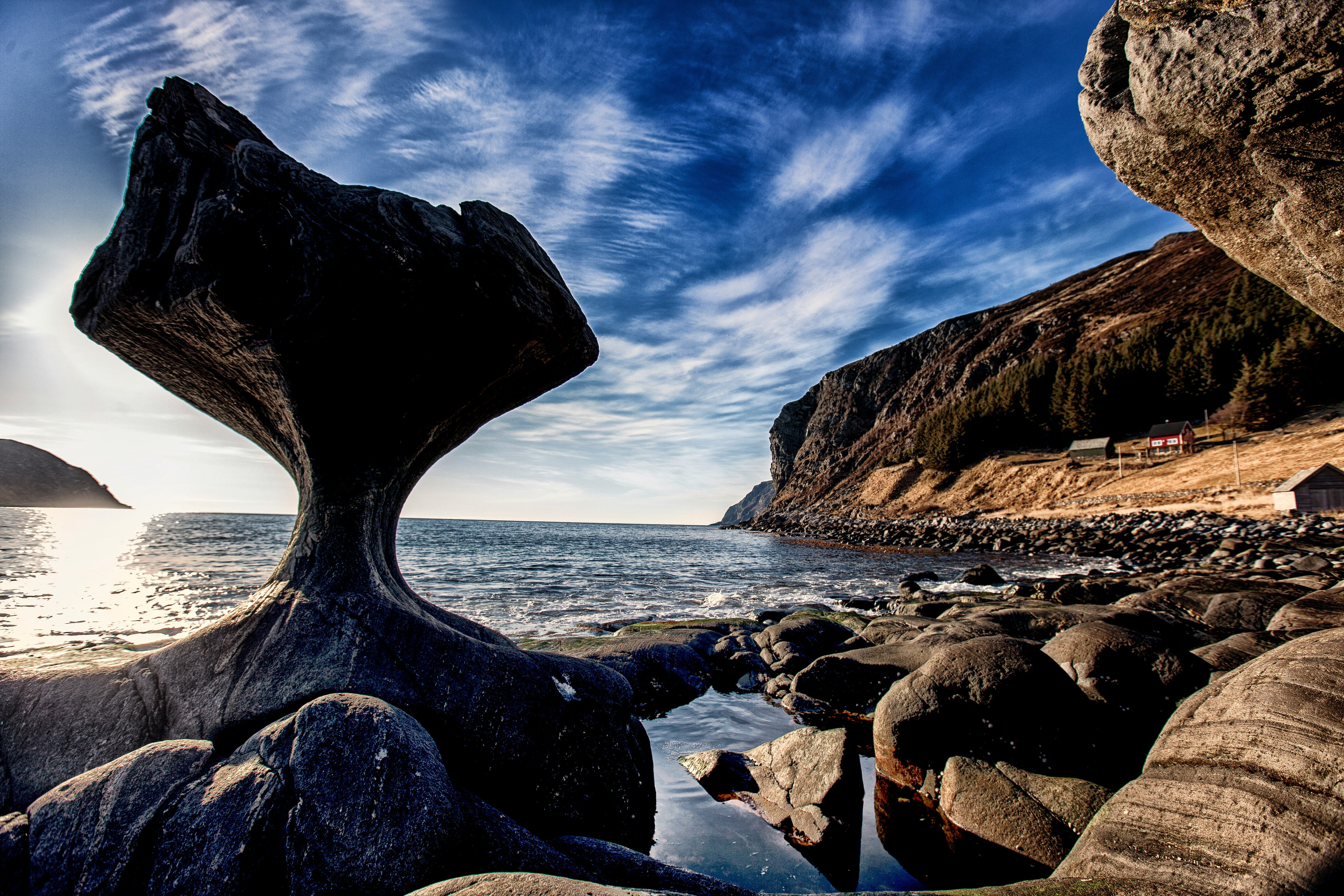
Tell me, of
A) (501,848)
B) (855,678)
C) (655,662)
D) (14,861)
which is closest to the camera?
(14,861)

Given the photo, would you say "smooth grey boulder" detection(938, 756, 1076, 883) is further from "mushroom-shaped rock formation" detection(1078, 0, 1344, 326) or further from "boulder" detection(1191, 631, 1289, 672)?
"mushroom-shaped rock formation" detection(1078, 0, 1344, 326)

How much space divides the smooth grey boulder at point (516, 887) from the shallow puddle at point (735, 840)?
206cm

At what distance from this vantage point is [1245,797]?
113 inches

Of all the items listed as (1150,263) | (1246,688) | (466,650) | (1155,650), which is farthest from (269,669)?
(1150,263)

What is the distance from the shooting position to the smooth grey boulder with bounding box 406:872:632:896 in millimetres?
2236

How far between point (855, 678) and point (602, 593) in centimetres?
1324

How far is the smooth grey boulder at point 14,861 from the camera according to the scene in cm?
272

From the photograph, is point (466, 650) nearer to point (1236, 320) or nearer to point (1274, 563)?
point (1274, 563)

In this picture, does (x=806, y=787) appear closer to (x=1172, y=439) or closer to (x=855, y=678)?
(x=855, y=678)

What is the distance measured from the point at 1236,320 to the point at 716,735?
69.9m

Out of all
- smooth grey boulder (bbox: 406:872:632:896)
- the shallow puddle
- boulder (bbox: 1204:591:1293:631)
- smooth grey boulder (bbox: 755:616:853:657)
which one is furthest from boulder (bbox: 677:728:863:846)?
boulder (bbox: 1204:591:1293:631)

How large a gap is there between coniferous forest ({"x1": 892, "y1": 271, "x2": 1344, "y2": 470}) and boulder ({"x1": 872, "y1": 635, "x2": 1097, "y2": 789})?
159 ft

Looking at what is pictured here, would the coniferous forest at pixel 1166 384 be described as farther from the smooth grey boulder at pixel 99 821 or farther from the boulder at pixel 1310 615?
the smooth grey boulder at pixel 99 821

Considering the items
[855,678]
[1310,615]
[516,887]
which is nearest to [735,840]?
[516,887]
